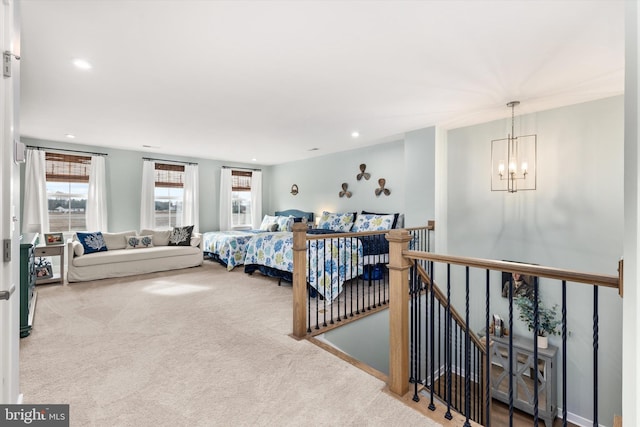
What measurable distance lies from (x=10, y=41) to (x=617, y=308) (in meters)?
5.05

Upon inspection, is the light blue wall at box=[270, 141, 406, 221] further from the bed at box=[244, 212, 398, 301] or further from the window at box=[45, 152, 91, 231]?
the window at box=[45, 152, 91, 231]

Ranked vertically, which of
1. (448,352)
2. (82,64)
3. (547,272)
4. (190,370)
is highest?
(82,64)

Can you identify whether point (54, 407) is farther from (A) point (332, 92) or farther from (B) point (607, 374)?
(B) point (607, 374)

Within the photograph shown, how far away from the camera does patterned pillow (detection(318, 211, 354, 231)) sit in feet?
18.9

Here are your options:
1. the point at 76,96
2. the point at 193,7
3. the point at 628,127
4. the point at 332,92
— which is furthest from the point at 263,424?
the point at 76,96

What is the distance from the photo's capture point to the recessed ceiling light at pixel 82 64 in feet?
8.15

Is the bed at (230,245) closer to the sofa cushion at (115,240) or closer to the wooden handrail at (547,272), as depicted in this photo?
the sofa cushion at (115,240)

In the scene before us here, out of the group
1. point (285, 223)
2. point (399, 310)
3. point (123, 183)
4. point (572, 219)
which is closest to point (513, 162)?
point (572, 219)

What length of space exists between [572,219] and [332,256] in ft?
9.08

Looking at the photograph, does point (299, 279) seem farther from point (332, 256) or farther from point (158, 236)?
point (158, 236)

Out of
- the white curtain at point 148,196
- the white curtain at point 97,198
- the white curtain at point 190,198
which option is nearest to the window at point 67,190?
the white curtain at point 97,198

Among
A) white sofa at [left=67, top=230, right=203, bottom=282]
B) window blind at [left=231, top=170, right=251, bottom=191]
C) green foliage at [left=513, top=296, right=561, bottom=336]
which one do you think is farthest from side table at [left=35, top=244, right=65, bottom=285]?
green foliage at [left=513, top=296, right=561, bottom=336]

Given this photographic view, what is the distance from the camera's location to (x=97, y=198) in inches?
→ 227

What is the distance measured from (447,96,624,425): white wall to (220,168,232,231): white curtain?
5422 millimetres
